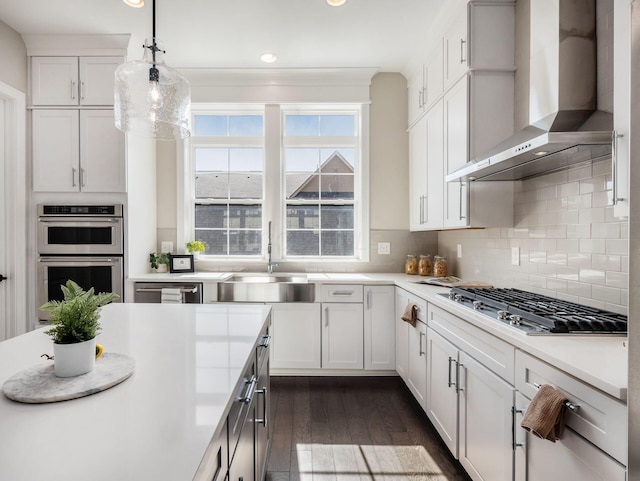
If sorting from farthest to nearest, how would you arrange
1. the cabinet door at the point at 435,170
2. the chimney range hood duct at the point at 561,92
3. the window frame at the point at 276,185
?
the window frame at the point at 276,185 → the cabinet door at the point at 435,170 → the chimney range hood duct at the point at 561,92

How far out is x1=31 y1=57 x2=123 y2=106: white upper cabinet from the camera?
2939mm

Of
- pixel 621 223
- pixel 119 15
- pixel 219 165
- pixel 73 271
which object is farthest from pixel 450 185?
pixel 73 271

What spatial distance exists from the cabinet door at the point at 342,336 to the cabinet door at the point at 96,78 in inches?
103

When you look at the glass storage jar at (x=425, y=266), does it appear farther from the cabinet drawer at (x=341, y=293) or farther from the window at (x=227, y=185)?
the window at (x=227, y=185)

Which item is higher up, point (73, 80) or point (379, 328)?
point (73, 80)

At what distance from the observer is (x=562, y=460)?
3.67 ft

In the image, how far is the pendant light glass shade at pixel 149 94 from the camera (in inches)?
61.5

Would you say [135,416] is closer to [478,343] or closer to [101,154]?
[478,343]

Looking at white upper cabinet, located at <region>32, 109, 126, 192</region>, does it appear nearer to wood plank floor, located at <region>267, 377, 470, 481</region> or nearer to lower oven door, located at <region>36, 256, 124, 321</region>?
lower oven door, located at <region>36, 256, 124, 321</region>

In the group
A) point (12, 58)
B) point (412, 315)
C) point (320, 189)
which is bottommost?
point (412, 315)

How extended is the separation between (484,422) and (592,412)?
0.70 meters

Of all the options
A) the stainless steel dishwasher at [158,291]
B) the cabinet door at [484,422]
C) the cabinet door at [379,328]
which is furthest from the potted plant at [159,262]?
the cabinet door at [484,422]

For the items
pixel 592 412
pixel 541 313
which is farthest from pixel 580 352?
pixel 541 313

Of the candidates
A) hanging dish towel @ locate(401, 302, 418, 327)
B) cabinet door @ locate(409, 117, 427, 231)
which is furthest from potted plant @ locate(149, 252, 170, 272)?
cabinet door @ locate(409, 117, 427, 231)
